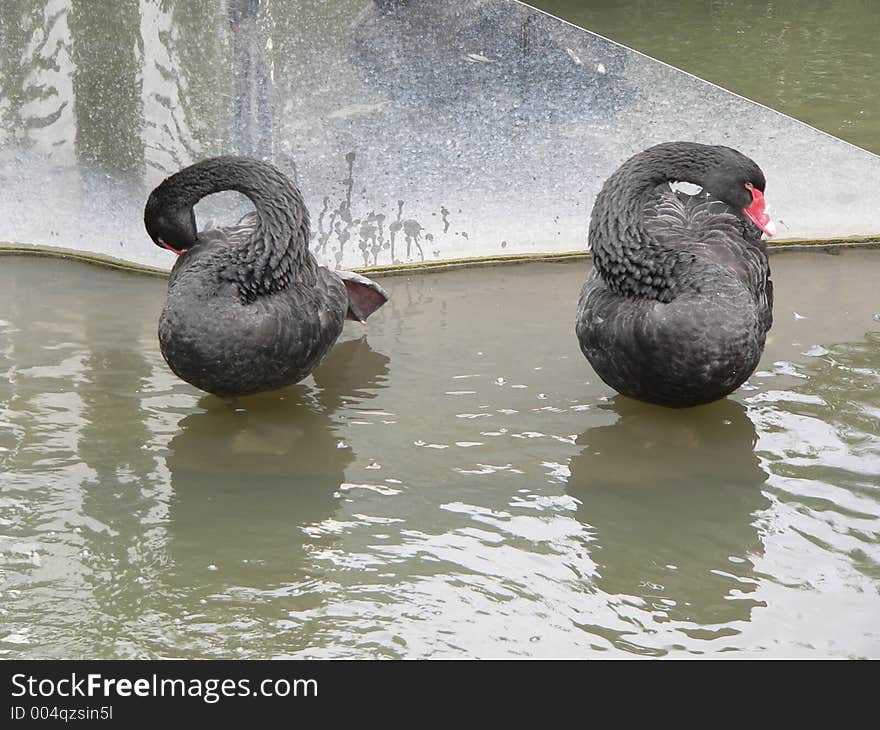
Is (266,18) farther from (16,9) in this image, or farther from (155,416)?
(155,416)

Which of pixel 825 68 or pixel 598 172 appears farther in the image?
pixel 825 68

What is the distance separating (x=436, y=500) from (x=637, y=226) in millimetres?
1361

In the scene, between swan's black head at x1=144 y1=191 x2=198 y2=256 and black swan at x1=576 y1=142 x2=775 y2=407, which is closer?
black swan at x1=576 y1=142 x2=775 y2=407

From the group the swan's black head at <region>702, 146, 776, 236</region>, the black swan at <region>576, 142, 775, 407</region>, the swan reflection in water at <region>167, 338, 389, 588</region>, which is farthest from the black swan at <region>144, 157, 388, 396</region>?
the swan's black head at <region>702, 146, 776, 236</region>

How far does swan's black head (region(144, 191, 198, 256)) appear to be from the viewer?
5039 mm

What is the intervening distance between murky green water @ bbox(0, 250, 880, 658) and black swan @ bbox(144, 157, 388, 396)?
26 cm

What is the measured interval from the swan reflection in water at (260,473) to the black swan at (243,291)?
0.57ft

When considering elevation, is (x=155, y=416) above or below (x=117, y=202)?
below

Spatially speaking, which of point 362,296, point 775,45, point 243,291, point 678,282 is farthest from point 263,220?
point 775,45

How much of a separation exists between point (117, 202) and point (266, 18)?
4.02 ft

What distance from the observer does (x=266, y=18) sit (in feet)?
20.9

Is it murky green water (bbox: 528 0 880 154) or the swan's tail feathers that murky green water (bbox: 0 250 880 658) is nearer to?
the swan's tail feathers
